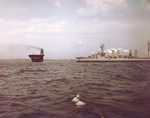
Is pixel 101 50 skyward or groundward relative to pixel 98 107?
skyward

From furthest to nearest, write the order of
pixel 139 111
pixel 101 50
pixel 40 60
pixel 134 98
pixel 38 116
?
pixel 101 50 → pixel 40 60 → pixel 134 98 → pixel 139 111 → pixel 38 116

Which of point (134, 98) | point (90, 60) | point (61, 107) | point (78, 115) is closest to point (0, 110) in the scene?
point (61, 107)

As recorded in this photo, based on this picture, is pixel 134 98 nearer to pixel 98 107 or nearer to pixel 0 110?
pixel 98 107

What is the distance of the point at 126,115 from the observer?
19.5 ft

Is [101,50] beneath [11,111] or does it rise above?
above

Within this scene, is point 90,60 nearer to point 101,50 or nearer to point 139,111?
point 101,50

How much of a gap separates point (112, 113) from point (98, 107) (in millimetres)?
941

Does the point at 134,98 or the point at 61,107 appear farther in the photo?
the point at 134,98

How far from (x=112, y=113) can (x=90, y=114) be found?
1098 millimetres

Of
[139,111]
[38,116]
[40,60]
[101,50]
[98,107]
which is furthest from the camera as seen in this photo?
[101,50]

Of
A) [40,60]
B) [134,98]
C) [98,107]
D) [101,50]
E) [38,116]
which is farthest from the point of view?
[101,50]

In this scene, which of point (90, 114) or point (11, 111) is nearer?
point (90, 114)

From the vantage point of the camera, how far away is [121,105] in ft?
23.9

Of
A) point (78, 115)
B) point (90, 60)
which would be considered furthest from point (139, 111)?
point (90, 60)
